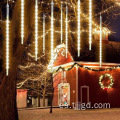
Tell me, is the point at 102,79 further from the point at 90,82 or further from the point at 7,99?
the point at 7,99

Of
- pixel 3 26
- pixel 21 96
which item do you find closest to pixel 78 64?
pixel 21 96

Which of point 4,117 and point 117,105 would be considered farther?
point 117,105

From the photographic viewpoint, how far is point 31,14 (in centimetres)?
1473

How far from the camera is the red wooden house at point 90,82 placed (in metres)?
27.8

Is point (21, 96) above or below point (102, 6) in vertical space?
below

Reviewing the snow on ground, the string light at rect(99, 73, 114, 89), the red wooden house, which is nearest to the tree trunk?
the snow on ground

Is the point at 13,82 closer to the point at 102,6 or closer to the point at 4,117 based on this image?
the point at 4,117

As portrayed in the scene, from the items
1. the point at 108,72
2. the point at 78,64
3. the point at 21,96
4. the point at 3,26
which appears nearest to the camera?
the point at 3,26

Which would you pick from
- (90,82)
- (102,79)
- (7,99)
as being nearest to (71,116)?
(7,99)

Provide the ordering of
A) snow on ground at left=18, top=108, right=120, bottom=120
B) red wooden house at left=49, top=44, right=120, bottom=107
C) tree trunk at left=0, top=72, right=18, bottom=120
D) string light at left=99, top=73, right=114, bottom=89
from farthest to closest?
string light at left=99, top=73, right=114, bottom=89 → red wooden house at left=49, top=44, right=120, bottom=107 → snow on ground at left=18, top=108, right=120, bottom=120 → tree trunk at left=0, top=72, right=18, bottom=120

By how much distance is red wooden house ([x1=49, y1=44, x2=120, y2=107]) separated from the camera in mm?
27844

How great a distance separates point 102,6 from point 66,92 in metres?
16.6

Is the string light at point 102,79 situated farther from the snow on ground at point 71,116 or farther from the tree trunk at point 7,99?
the tree trunk at point 7,99

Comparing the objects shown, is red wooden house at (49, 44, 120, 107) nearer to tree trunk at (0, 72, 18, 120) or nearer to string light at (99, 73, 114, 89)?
string light at (99, 73, 114, 89)
